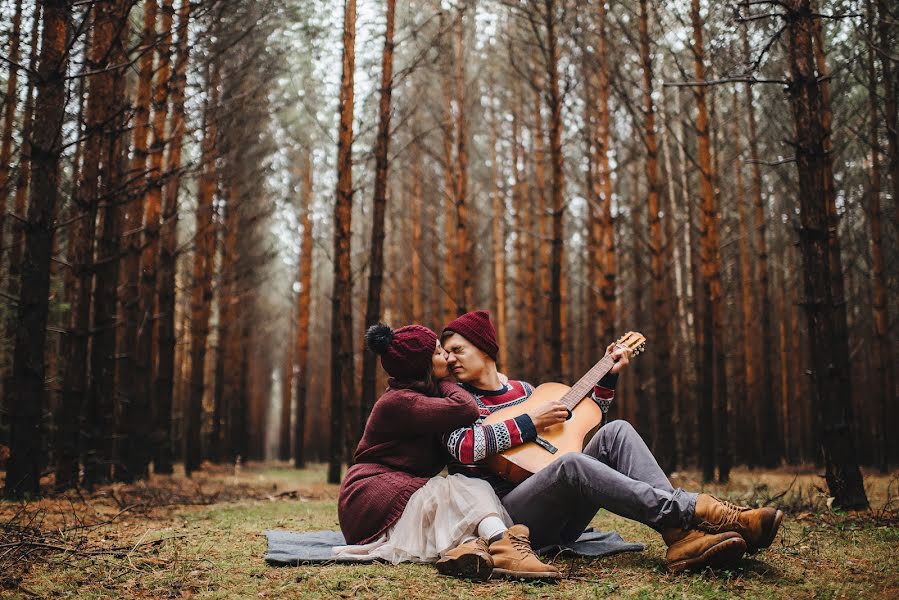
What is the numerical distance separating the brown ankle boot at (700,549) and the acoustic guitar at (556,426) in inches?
25.7

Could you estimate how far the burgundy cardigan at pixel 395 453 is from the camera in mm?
3492

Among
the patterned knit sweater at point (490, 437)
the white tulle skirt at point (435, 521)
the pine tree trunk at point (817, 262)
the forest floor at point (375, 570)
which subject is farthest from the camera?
the pine tree trunk at point (817, 262)

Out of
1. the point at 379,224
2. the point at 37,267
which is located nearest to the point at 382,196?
the point at 379,224

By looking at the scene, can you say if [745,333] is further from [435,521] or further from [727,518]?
[435,521]

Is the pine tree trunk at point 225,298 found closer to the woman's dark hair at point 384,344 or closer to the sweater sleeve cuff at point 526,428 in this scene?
the woman's dark hair at point 384,344

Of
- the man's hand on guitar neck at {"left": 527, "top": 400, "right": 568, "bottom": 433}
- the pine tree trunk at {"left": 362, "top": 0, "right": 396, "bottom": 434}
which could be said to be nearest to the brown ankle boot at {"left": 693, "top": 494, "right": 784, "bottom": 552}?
the man's hand on guitar neck at {"left": 527, "top": 400, "right": 568, "bottom": 433}

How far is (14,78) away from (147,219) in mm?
3481

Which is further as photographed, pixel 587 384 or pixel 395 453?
pixel 587 384

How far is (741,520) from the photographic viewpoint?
9.74ft

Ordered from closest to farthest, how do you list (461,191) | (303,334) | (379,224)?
(379,224), (461,191), (303,334)

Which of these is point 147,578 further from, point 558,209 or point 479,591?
point 558,209

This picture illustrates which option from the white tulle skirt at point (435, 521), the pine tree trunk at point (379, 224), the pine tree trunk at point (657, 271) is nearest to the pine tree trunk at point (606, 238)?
the pine tree trunk at point (657, 271)

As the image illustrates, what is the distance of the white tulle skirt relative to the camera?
331 cm

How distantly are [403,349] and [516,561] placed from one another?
3.78ft
